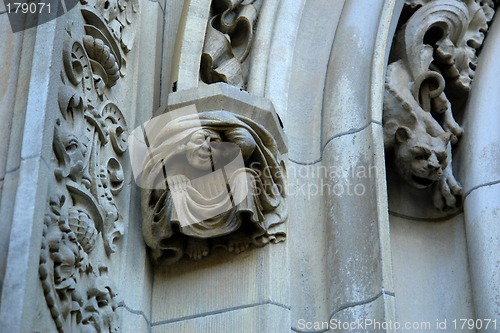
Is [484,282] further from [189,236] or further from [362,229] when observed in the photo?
[189,236]

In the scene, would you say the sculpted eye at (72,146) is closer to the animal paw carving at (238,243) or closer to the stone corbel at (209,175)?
the stone corbel at (209,175)

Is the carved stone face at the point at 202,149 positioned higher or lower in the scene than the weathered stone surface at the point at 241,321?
higher

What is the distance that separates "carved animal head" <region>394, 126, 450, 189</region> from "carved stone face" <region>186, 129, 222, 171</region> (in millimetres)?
782

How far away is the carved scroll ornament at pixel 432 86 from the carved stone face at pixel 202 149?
0.78 metres

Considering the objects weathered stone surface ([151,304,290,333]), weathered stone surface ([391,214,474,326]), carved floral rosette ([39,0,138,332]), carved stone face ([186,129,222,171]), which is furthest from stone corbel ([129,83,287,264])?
weathered stone surface ([391,214,474,326])

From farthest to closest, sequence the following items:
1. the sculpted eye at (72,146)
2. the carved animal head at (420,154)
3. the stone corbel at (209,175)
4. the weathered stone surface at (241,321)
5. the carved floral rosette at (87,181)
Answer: the carved animal head at (420,154) < the stone corbel at (209,175) < the weathered stone surface at (241,321) < the sculpted eye at (72,146) < the carved floral rosette at (87,181)

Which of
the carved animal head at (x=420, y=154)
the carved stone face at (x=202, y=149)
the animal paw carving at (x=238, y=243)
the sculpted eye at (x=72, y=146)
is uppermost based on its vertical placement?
the carved animal head at (x=420, y=154)

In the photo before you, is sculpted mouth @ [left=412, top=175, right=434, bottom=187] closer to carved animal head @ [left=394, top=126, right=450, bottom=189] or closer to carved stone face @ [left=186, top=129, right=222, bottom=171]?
carved animal head @ [left=394, top=126, right=450, bottom=189]

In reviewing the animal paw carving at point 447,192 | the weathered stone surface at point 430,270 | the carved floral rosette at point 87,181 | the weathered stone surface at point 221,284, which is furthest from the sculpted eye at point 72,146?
the animal paw carving at point 447,192

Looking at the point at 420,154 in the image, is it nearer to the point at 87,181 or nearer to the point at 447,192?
the point at 447,192

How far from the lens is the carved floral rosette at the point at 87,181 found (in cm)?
353

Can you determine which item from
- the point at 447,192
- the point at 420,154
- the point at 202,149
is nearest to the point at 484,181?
the point at 447,192

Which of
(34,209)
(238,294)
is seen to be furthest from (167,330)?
(34,209)

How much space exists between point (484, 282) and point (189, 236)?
3.28 feet
